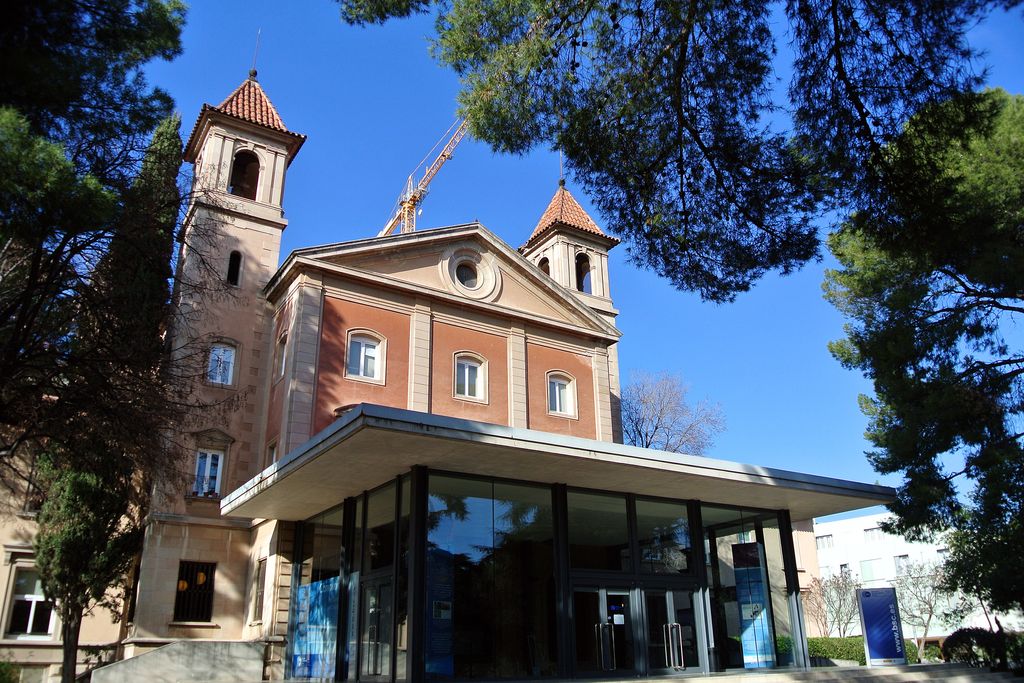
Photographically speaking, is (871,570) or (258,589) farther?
(871,570)

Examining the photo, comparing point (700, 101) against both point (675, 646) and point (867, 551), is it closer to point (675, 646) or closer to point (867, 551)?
point (675, 646)

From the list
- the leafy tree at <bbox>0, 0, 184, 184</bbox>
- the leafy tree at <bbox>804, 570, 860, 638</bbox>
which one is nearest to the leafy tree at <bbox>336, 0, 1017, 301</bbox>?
the leafy tree at <bbox>0, 0, 184, 184</bbox>

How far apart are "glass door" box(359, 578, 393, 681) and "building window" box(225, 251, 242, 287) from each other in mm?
13293

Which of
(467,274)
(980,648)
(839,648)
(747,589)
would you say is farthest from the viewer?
(839,648)

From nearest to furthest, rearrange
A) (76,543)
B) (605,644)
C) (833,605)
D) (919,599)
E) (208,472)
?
(605,644) → (76,543) → (208,472) → (919,599) → (833,605)

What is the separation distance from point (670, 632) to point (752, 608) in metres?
2.63

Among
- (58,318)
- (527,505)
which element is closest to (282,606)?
(527,505)

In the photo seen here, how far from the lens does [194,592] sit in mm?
21078

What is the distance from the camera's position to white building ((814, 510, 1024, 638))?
52125 mm

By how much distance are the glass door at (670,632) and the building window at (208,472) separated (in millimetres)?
12718

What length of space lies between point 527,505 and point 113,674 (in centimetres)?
994

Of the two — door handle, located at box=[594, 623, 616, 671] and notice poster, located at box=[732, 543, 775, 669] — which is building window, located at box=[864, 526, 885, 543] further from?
door handle, located at box=[594, 623, 616, 671]

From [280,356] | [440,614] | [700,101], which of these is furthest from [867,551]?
[700,101]

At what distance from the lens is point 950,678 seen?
15.6 metres
